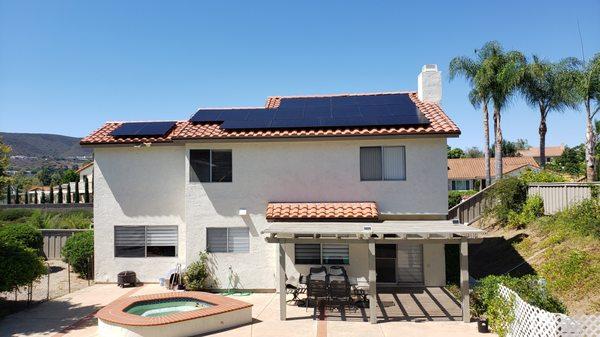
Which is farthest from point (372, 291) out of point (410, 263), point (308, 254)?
point (410, 263)

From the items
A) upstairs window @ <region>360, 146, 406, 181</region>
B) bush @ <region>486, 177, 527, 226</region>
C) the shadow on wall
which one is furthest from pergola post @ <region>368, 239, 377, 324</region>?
bush @ <region>486, 177, 527, 226</region>

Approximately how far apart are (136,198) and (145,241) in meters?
1.98

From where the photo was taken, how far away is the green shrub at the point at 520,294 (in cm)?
1008

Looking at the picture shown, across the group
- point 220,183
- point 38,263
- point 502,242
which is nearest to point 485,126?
point 502,242

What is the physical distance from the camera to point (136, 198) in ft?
60.1

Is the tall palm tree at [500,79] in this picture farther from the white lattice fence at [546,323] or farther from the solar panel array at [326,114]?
the white lattice fence at [546,323]

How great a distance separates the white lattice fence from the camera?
7.99m

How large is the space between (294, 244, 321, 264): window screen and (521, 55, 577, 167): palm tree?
29400 mm

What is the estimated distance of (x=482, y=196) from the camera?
25.0 meters

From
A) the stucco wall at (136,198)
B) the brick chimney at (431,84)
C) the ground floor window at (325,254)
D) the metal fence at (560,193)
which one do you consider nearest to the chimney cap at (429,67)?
the brick chimney at (431,84)

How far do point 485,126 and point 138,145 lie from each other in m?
34.6

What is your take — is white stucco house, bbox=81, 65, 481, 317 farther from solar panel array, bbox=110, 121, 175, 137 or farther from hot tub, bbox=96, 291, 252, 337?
hot tub, bbox=96, 291, 252, 337

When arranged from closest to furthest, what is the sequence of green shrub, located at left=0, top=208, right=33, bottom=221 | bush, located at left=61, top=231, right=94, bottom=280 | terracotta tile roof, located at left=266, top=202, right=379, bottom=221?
terracotta tile roof, located at left=266, top=202, right=379, bottom=221 < bush, located at left=61, top=231, right=94, bottom=280 < green shrub, located at left=0, top=208, right=33, bottom=221

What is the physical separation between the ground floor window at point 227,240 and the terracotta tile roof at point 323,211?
70.9 inches
